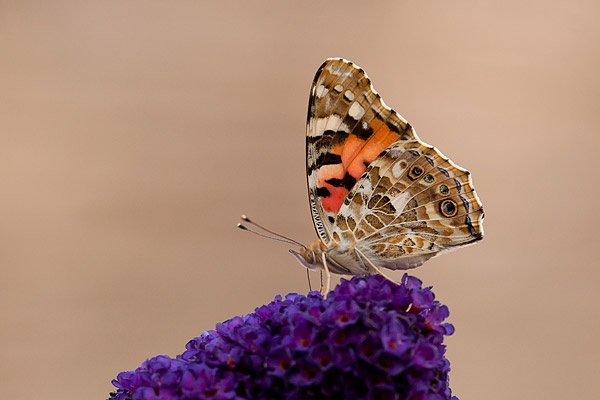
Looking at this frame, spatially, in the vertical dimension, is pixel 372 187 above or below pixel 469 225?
above

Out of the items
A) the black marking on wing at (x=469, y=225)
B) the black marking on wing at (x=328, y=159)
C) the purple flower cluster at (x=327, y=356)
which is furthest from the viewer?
the black marking on wing at (x=328, y=159)

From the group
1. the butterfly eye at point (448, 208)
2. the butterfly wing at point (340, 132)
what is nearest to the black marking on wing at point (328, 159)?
the butterfly wing at point (340, 132)

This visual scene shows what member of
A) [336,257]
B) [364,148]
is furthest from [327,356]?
[364,148]

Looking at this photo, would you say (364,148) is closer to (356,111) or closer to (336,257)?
(356,111)

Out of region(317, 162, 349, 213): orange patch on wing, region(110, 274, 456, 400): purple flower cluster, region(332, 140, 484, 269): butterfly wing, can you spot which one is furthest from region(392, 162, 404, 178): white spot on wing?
region(110, 274, 456, 400): purple flower cluster

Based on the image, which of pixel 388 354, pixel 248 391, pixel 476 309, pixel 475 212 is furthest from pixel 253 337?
pixel 476 309

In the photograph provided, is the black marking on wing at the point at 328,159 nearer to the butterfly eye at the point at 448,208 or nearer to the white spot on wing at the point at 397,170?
the white spot on wing at the point at 397,170

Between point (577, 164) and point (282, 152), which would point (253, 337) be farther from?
point (577, 164)

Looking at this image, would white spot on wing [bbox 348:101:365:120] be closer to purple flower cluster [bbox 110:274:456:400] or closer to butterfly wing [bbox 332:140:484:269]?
butterfly wing [bbox 332:140:484:269]

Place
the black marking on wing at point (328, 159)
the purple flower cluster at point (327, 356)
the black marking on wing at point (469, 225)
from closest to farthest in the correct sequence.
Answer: the purple flower cluster at point (327, 356)
the black marking on wing at point (469, 225)
the black marking on wing at point (328, 159)
